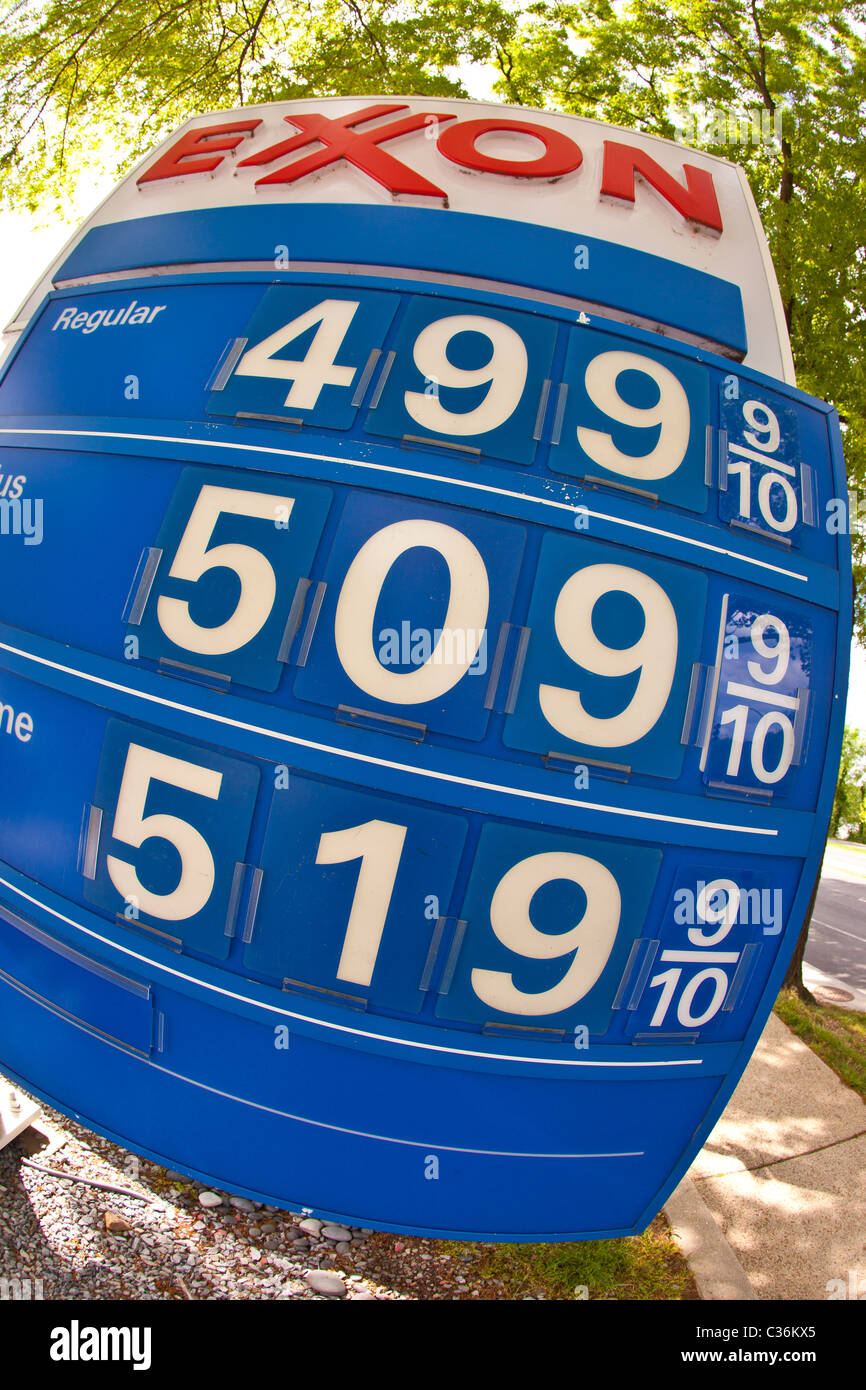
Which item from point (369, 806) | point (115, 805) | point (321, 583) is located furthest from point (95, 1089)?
point (321, 583)

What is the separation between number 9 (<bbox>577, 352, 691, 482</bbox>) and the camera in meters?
2.67

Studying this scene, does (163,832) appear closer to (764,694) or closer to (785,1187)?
(764,694)

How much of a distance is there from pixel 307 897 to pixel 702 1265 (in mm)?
5893

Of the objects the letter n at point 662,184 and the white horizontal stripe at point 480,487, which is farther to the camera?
the letter n at point 662,184

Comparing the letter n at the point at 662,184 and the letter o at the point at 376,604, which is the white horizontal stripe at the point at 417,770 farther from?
the letter n at the point at 662,184

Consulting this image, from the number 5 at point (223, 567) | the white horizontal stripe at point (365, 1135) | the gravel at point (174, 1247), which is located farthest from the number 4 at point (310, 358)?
the gravel at point (174, 1247)

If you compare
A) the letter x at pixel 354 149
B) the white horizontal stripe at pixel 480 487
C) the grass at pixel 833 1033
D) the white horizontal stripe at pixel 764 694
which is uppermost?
the letter x at pixel 354 149

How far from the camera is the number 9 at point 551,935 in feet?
A: 8.21

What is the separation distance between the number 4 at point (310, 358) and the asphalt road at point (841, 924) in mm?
19519

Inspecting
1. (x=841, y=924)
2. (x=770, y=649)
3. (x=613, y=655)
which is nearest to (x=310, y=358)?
(x=613, y=655)

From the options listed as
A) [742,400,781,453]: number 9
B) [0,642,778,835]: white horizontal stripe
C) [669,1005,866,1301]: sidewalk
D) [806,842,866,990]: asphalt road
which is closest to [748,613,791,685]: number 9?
[0,642,778,835]: white horizontal stripe

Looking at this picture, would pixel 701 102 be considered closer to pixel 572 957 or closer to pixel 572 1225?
pixel 572 957

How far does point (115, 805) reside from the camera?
8.66 feet

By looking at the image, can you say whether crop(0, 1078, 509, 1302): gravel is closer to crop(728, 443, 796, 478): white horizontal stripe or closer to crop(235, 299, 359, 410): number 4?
crop(235, 299, 359, 410): number 4
